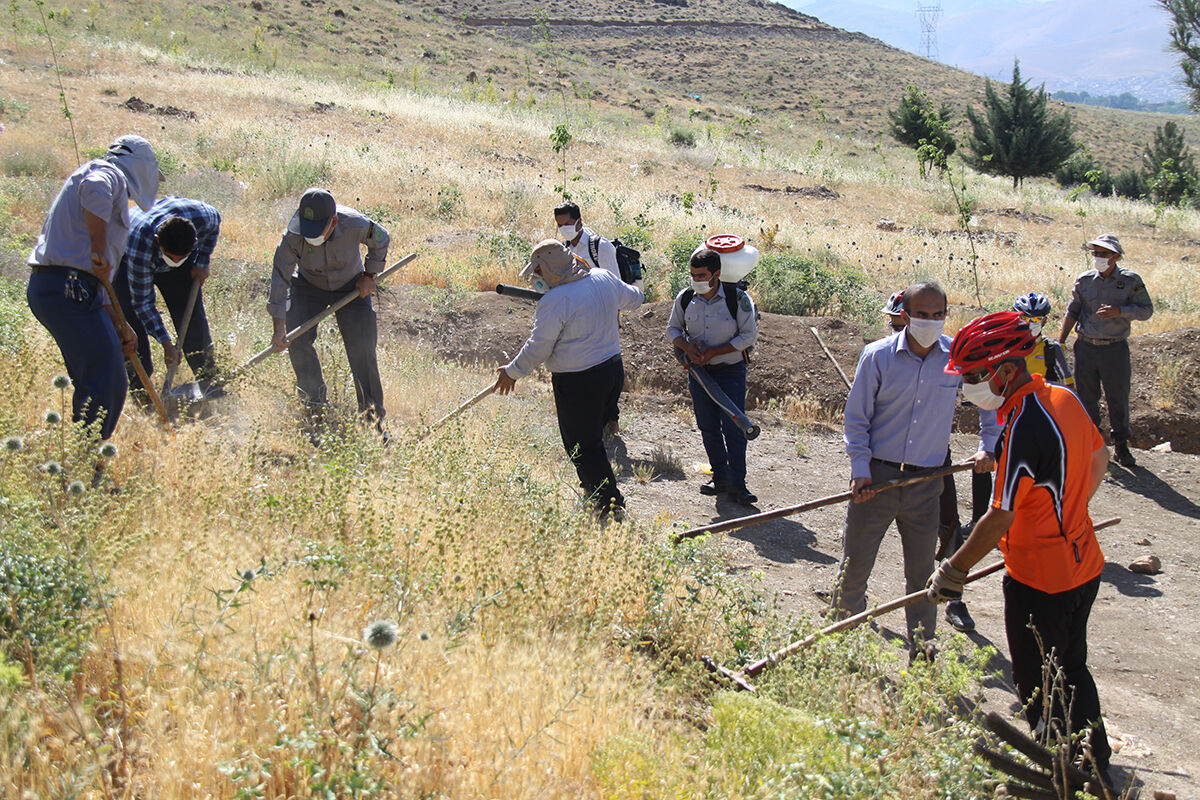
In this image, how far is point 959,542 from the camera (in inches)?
246

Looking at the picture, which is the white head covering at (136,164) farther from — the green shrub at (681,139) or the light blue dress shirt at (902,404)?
the green shrub at (681,139)

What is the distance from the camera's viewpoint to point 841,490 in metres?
7.62

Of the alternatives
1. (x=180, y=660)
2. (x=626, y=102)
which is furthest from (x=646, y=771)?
(x=626, y=102)

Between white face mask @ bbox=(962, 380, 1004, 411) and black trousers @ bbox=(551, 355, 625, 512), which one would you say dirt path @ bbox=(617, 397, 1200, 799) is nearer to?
black trousers @ bbox=(551, 355, 625, 512)

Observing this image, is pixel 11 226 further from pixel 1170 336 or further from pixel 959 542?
pixel 1170 336

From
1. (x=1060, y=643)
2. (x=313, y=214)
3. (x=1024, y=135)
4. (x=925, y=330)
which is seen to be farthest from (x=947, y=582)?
(x=1024, y=135)

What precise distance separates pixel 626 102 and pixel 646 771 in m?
44.0

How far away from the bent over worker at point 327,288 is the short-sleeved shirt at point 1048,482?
4.04 metres

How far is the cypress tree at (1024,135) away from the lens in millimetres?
30375

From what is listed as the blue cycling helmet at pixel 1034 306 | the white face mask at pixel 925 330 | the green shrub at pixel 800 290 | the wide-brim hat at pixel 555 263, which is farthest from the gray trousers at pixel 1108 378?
the wide-brim hat at pixel 555 263

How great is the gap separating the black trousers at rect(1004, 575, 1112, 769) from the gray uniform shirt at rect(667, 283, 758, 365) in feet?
10.1

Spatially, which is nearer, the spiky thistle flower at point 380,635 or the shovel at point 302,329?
the spiky thistle flower at point 380,635

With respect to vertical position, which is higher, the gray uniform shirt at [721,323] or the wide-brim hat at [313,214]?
the wide-brim hat at [313,214]

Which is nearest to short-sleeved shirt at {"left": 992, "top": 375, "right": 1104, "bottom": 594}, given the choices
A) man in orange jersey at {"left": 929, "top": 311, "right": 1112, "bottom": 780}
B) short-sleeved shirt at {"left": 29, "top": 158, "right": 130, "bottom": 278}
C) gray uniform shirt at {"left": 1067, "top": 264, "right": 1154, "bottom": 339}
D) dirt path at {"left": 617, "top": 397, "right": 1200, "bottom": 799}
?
man in orange jersey at {"left": 929, "top": 311, "right": 1112, "bottom": 780}
